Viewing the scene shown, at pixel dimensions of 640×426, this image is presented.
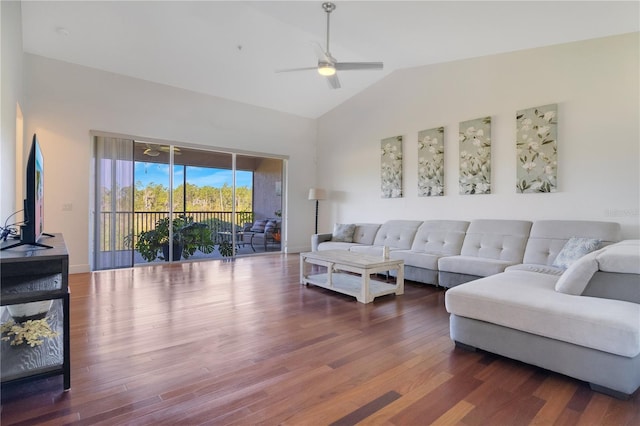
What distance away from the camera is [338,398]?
5.86ft

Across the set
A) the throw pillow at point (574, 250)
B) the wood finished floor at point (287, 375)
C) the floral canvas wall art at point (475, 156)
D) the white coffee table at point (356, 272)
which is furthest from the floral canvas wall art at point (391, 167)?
the wood finished floor at point (287, 375)

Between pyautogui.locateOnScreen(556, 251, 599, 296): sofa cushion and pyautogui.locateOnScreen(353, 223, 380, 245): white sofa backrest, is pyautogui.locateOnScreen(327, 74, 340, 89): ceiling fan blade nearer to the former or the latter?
pyautogui.locateOnScreen(353, 223, 380, 245): white sofa backrest

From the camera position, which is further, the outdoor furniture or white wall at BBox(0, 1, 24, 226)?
the outdoor furniture

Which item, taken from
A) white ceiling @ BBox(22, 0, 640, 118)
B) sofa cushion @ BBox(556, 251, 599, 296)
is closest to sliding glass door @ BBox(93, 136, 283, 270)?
white ceiling @ BBox(22, 0, 640, 118)

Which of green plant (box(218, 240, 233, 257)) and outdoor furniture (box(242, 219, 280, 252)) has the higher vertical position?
outdoor furniture (box(242, 219, 280, 252))

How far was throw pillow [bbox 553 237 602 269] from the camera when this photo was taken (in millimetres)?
3307

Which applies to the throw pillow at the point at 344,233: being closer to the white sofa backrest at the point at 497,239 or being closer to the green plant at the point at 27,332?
the white sofa backrest at the point at 497,239

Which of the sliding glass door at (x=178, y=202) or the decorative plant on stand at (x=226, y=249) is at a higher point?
the sliding glass door at (x=178, y=202)

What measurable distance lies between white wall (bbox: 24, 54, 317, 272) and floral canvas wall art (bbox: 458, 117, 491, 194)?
162 inches

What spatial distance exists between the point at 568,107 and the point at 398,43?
231cm

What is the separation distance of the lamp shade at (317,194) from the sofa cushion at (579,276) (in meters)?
5.26

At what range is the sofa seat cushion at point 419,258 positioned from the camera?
434 centimetres

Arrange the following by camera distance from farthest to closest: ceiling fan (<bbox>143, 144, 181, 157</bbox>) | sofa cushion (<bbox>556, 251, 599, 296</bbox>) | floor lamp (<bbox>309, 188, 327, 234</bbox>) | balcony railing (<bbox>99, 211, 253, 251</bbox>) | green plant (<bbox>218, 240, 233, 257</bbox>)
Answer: floor lamp (<bbox>309, 188, 327, 234</bbox>)
green plant (<bbox>218, 240, 233, 257</bbox>)
ceiling fan (<bbox>143, 144, 181, 157</bbox>)
balcony railing (<bbox>99, 211, 253, 251</bbox>)
sofa cushion (<bbox>556, 251, 599, 296</bbox>)

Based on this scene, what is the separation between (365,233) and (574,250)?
10.6 ft
